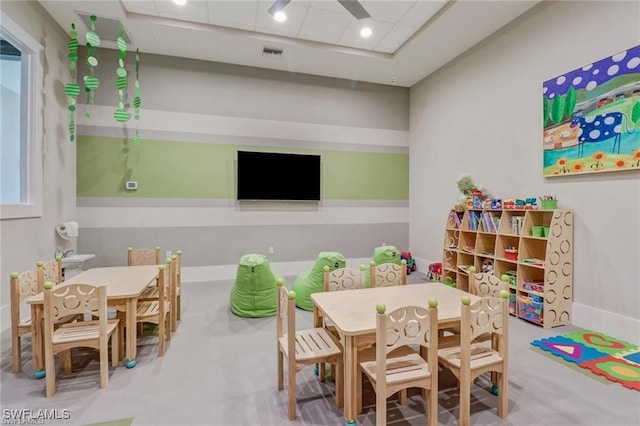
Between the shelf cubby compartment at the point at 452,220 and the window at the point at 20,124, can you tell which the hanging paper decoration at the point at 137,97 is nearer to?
the window at the point at 20,124

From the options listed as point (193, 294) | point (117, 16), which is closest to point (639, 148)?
point (193, 294)

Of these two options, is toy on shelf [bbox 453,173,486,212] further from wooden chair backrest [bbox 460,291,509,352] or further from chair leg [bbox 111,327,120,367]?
chair leg [bbox 111,327,120,367]

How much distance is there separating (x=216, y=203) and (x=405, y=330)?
430cm

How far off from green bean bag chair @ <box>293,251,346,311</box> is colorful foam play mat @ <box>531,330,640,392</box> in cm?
211

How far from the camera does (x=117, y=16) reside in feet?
12.9

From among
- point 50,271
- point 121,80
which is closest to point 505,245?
point 50,271

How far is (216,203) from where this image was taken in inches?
207

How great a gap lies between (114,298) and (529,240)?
4.19 metres

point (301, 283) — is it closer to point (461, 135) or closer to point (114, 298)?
point (114, 298)

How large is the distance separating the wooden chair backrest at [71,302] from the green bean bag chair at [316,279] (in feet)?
7.27

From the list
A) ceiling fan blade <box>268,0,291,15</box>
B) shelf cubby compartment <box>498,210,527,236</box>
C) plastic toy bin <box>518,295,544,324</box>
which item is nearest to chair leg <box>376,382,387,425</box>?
plastic toy bin <box>518,295,544,324</box>

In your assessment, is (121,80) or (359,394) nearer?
(359,394)

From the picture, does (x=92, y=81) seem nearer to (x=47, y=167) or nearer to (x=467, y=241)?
(x=47, y=167)

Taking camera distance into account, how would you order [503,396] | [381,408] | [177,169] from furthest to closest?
[177,169] < [503,396] < [381,408]
